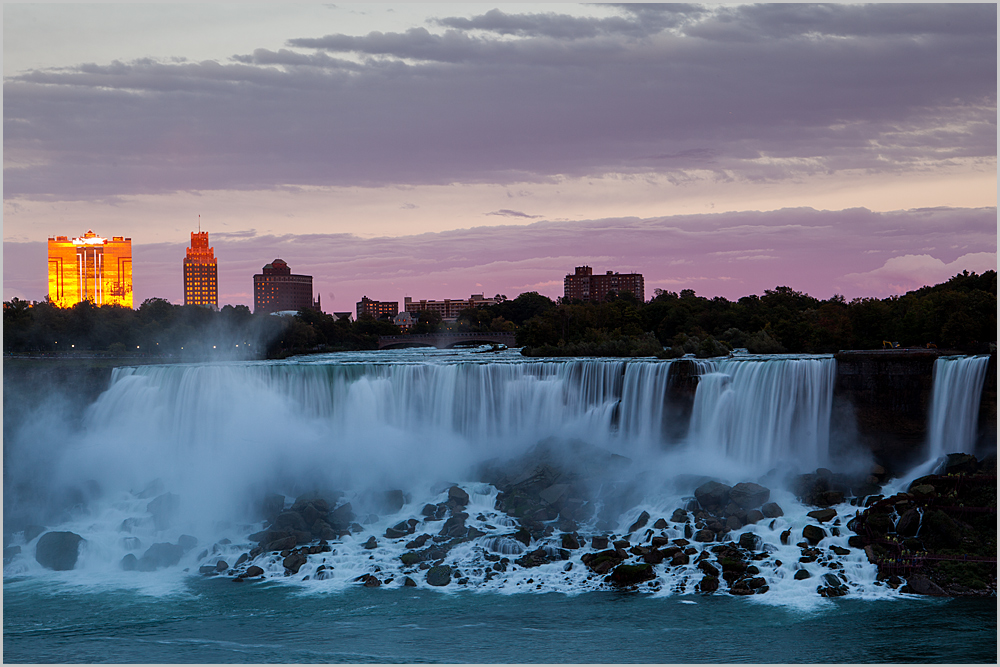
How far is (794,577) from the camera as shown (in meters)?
20.0

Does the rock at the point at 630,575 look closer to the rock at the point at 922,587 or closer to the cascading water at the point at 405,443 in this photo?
the cascading water at the point at 405,443

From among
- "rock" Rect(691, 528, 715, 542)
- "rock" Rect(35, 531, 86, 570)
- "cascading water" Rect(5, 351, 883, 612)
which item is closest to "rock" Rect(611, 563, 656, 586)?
"cascading water" Rect(5, 351, 883, 612)

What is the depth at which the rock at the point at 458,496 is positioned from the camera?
26156 mm

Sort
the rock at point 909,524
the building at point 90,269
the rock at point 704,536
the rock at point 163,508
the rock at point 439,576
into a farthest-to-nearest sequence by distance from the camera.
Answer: the building at point 90,269
the rock at point 163,508
the rock at point 704,536
the rock at point 909,524
the rock at point 439,576

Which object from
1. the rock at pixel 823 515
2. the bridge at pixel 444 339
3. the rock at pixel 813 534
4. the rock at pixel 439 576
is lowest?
the rock at pixel 439 576

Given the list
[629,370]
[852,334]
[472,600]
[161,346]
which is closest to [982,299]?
[852,334]

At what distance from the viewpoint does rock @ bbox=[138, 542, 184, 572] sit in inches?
903

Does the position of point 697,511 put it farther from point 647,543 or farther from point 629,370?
point 629,370

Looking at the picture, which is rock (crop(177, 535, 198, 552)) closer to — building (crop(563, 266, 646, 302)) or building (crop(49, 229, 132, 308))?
building (crop(49, 229, 132, 308))

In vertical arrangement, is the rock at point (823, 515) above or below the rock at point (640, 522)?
above

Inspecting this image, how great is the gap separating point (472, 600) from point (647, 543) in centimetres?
547

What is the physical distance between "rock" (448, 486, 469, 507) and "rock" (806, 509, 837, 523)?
10241mm

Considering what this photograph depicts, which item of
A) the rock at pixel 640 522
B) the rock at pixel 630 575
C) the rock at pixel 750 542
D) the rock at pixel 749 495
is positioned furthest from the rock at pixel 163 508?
the rock at pixel 749 495

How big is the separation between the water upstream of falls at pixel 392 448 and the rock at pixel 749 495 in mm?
848
